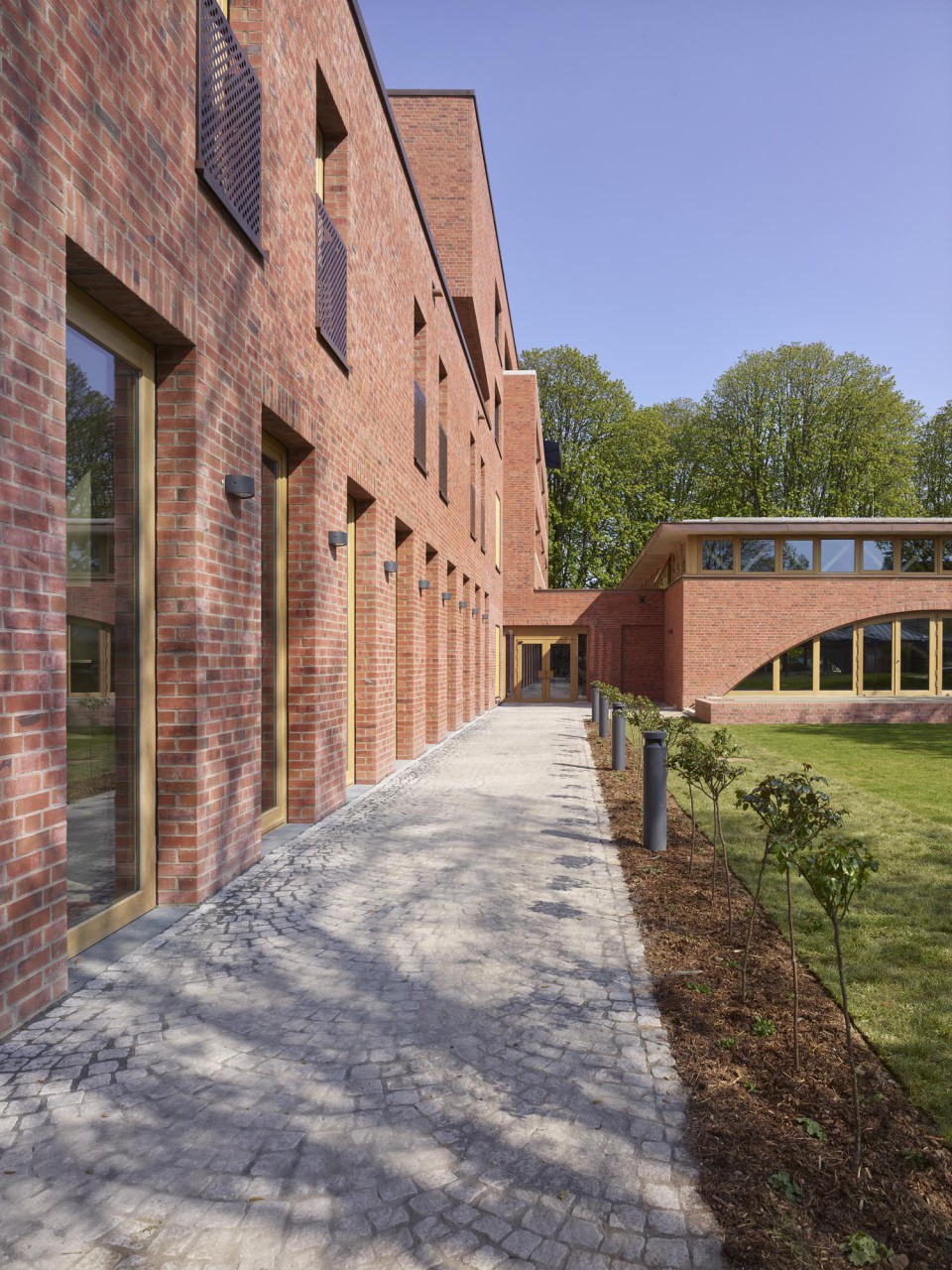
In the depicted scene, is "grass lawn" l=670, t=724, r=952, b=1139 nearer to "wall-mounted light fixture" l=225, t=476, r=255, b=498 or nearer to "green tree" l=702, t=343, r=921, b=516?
"wall-mounted light fixture" l=225, t=476, r=255, b=498

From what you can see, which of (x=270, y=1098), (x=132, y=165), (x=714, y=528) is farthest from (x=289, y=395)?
(x=714, y=528)

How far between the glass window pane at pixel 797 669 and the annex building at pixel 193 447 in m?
13.0

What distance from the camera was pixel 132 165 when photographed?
13.8 ft

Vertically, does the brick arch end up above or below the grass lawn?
above

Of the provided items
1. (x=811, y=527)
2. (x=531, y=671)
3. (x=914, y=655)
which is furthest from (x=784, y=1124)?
(x=531, y=671)

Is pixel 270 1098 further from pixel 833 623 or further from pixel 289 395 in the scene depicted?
pixel 833 623

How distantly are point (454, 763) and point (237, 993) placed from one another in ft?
27.4

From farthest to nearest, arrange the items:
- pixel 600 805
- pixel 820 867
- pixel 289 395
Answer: pixel 600 805 < pixel 289 395 < pixel 820 867

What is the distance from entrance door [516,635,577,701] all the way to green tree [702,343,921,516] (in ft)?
38.9

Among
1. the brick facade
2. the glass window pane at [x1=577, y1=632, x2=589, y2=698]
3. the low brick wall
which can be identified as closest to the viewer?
the brick facade

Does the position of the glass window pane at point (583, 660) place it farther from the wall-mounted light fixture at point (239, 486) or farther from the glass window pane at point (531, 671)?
the wall-mounted light fixture at point (239, 486)

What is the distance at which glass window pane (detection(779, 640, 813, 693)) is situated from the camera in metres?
22.5

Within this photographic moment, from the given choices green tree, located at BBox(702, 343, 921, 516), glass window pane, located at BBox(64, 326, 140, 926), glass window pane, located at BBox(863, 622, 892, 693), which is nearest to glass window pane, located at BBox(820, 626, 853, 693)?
glass window pane, located at BBox(863, 622, 892, 693)

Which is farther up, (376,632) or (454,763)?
(376,632)
